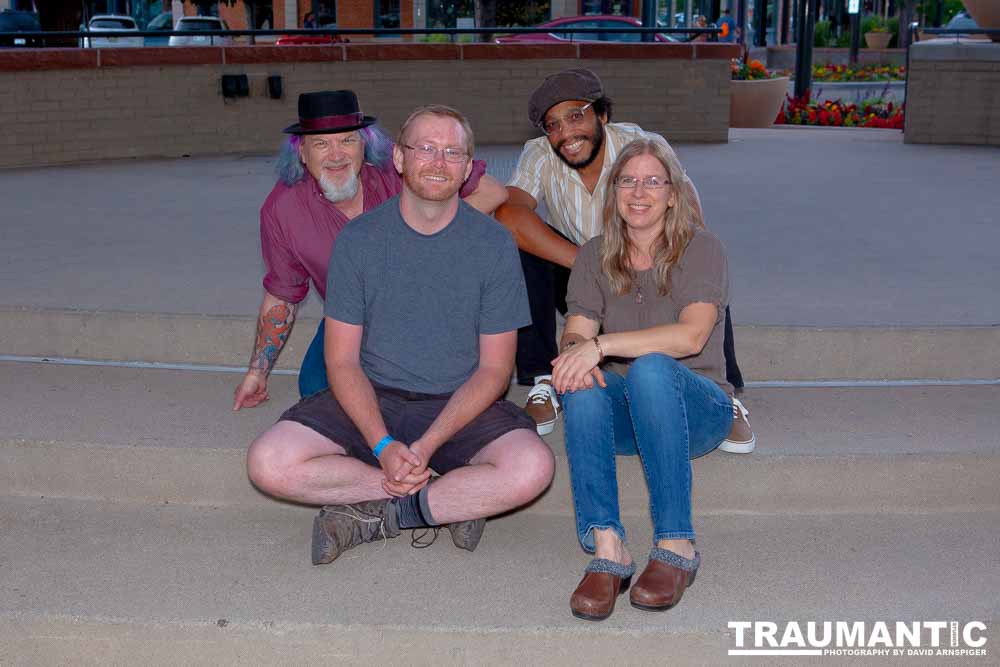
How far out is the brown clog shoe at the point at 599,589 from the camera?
105 inches

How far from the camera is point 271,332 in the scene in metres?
3.49

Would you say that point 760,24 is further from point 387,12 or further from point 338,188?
point 338,188

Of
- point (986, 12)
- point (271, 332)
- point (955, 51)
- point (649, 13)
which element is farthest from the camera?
point (649, 13)

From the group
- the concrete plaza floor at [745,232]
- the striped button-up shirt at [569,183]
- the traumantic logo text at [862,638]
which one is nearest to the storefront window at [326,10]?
the concrete plaza floor at [745,232]

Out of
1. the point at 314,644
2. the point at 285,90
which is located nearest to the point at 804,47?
the point at 285,90

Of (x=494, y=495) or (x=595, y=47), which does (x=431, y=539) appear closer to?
(x=494, y=495)

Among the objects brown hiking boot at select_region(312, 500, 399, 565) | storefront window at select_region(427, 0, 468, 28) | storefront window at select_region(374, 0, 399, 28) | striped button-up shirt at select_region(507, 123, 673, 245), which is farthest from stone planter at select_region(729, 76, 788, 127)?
storefront window at select_region(374, 0, 399, 28)

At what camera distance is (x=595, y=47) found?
9695mm

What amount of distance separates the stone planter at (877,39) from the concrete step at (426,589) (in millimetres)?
32318

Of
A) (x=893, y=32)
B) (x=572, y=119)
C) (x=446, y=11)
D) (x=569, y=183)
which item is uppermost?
(x=446, y=11)

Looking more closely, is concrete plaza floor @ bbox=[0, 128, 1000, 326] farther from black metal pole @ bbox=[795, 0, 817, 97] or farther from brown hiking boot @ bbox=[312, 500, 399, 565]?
black metal pole @ bbox=[795, 0, 817, 97]

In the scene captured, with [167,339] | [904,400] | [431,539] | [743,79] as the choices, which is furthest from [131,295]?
[743,79]

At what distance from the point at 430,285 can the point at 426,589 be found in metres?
0.78

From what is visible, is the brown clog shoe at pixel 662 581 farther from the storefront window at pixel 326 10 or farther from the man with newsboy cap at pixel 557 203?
the storefront window at pixel 326 10
